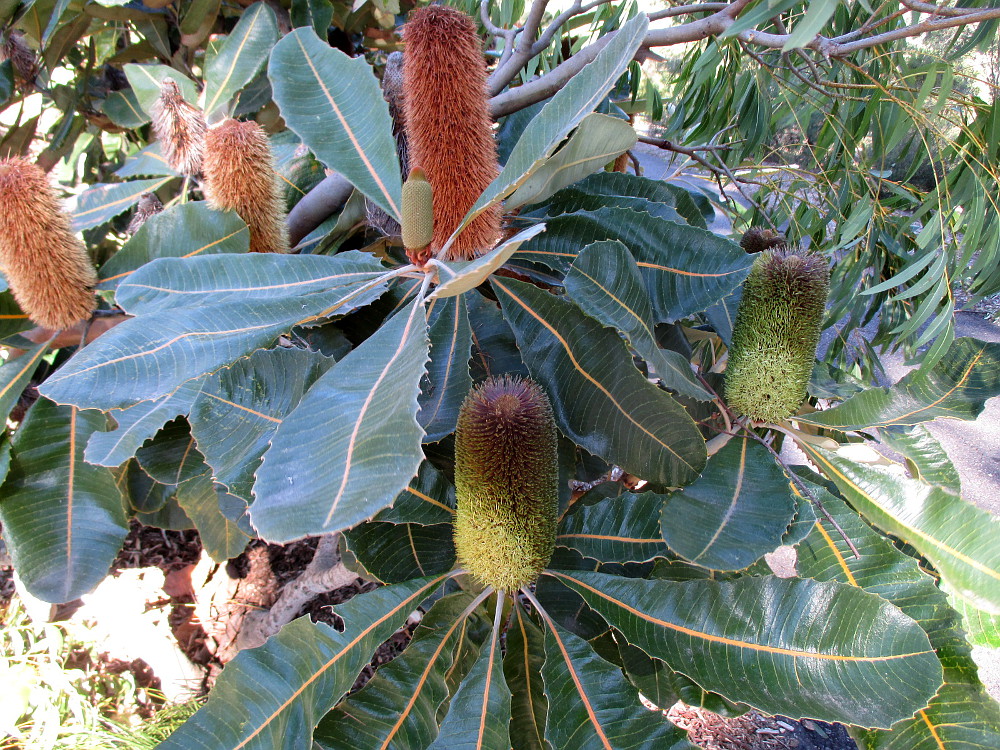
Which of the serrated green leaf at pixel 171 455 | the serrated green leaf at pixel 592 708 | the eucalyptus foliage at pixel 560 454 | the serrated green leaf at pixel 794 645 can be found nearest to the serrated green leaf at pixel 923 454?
the eucalyptus foliage at pixel 560 454

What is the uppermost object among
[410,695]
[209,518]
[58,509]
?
[410,695]

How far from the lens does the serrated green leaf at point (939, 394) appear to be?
756 millimetres

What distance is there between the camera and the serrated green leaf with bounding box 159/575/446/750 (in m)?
0.56

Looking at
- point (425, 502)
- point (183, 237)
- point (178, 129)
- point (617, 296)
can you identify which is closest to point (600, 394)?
point (617, 296)

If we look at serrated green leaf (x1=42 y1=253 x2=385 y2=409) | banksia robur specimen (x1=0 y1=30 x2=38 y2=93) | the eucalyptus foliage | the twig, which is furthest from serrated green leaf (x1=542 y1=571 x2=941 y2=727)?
banksia robur specimen (x1=0 y1=30 x2=38 y2=93)

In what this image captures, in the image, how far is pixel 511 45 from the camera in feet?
3.22

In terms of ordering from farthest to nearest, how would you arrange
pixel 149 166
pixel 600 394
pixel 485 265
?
pixel 149 166
pixel 600 394
pixel 485 265

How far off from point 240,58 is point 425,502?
2.61ft

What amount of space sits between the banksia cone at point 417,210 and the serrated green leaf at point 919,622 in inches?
23.1

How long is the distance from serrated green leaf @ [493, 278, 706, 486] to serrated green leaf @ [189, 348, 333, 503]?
240 millimetres

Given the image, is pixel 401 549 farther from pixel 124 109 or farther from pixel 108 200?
pixel 124 109

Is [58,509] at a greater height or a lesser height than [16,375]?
lesser

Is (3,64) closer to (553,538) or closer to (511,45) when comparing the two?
(511,45)

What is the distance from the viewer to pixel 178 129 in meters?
0.84
